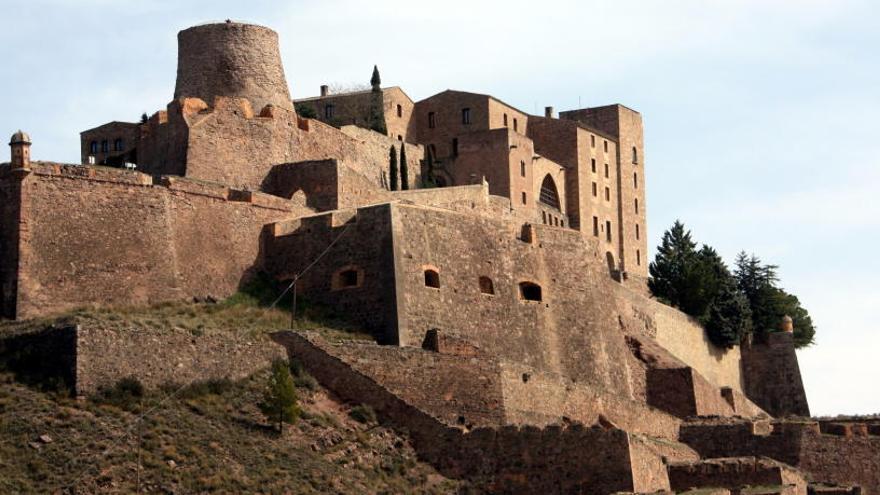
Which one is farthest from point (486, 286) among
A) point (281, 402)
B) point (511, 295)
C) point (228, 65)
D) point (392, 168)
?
point (392, 168)

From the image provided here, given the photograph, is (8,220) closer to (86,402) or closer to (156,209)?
(156,209)

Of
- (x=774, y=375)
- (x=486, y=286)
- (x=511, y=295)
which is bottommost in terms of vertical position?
(x=774, y=375)

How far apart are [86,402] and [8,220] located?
9255 millimetres

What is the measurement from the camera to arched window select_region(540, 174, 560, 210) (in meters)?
75.3

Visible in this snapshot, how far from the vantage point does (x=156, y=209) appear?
53.4 metres

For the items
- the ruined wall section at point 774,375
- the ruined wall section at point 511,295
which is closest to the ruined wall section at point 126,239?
the ruined wall section at point 511,295

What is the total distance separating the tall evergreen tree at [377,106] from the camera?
71688 mm

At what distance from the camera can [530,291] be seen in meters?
57.4

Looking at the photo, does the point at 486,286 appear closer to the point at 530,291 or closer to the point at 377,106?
the point at 530,291

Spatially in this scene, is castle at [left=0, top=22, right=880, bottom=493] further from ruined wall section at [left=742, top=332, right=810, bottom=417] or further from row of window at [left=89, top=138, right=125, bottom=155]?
ruined wall section at [left=742, top=332, right=810, bottom=417]

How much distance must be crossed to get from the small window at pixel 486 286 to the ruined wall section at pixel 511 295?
0.10 metres

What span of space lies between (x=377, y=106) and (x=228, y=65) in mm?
12566

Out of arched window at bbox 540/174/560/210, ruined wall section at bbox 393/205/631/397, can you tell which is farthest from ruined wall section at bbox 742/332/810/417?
ruined wall section at bbox 393/205/631/397

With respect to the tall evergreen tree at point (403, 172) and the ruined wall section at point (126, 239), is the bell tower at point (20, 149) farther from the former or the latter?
the tall evergreen tree at point (403, 172)
